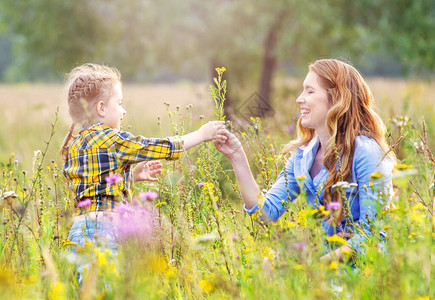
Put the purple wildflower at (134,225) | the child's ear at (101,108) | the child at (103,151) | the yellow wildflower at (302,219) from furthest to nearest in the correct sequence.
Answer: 1. the child's ear at (101,108)
2. the child at (103,151)
3. the yellow wildflower at (302,219)
4. the purple wildflower at (134,225)

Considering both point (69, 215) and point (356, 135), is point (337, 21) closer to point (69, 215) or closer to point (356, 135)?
point (356, 135)

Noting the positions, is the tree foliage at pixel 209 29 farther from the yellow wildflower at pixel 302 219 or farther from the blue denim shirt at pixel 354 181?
the yellow wildflower at pixel 302 219

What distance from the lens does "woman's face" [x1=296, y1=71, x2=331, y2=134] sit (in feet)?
9.10

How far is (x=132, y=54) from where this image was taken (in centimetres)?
1276

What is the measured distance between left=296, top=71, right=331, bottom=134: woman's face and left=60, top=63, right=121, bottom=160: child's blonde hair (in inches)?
42.1

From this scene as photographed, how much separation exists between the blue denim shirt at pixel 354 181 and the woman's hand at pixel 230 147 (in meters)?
0.28

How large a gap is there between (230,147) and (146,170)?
575mm

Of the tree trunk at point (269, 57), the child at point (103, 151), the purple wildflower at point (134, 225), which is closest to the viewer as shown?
the purple wildflower at point (134, 225)

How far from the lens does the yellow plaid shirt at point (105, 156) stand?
2561mm

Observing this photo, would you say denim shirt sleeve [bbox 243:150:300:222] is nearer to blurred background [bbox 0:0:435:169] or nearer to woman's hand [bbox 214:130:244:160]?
woman's hand [bbox 214:130:244:160]

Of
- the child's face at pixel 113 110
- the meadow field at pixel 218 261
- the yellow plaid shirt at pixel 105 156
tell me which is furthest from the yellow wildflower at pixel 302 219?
the child's face at pixel 113 110

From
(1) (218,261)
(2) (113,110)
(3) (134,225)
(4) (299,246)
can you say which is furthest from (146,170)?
(4) (299,246)

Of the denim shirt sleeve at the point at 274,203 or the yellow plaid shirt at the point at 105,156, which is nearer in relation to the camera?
the yellow plaid shirt at the point at 105,156

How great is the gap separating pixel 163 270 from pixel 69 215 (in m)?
0.63
